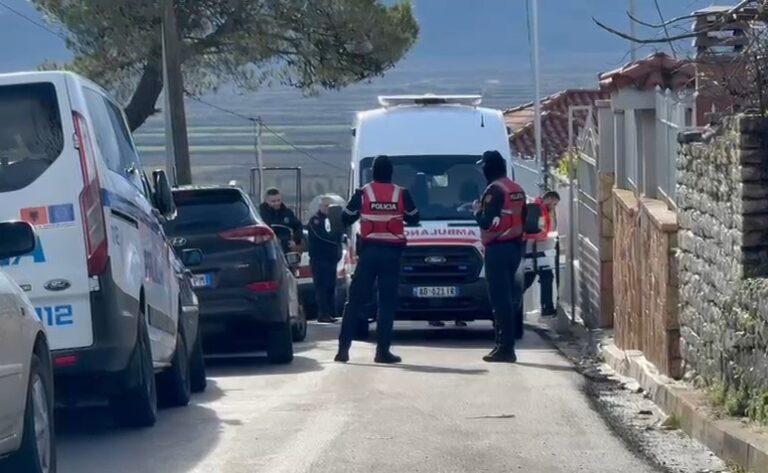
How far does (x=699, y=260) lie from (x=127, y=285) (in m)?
3.94

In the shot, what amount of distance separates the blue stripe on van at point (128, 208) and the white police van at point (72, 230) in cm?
2

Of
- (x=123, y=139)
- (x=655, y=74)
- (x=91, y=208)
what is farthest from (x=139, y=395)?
(x=655, y=74)

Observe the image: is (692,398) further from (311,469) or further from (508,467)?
(311,469)

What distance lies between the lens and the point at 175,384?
1159 cm

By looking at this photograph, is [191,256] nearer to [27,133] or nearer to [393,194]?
[393,194]

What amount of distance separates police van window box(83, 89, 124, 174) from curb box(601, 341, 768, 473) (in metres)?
3.93

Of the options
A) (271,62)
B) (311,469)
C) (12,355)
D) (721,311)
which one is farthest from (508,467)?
(271,62)

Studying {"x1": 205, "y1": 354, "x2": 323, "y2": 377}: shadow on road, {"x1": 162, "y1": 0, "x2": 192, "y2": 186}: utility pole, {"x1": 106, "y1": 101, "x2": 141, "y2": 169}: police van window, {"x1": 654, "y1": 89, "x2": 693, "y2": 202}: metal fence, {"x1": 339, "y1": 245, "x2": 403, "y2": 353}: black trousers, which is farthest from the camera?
{"x1": 162, "y1": 0, "x2": 192, "y2": 186}: utility pole

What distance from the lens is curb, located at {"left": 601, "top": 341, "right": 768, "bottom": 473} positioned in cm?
843

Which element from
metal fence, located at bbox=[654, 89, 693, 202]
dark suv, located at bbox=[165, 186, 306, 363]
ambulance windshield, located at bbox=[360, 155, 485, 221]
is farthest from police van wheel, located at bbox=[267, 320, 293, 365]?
ambulance windshield, located at bbox=[360, 155, 485, 221]

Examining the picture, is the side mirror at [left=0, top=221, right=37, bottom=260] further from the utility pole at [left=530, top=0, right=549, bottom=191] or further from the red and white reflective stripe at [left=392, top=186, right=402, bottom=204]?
the utility pole at [left=530, top=0, right=549, bottom=191]

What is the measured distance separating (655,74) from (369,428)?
5278mm

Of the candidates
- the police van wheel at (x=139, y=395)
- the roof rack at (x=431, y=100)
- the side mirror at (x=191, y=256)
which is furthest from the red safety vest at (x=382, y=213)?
the roof rack at (x=431, y=100)

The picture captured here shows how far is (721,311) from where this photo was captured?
10070 millimetres
